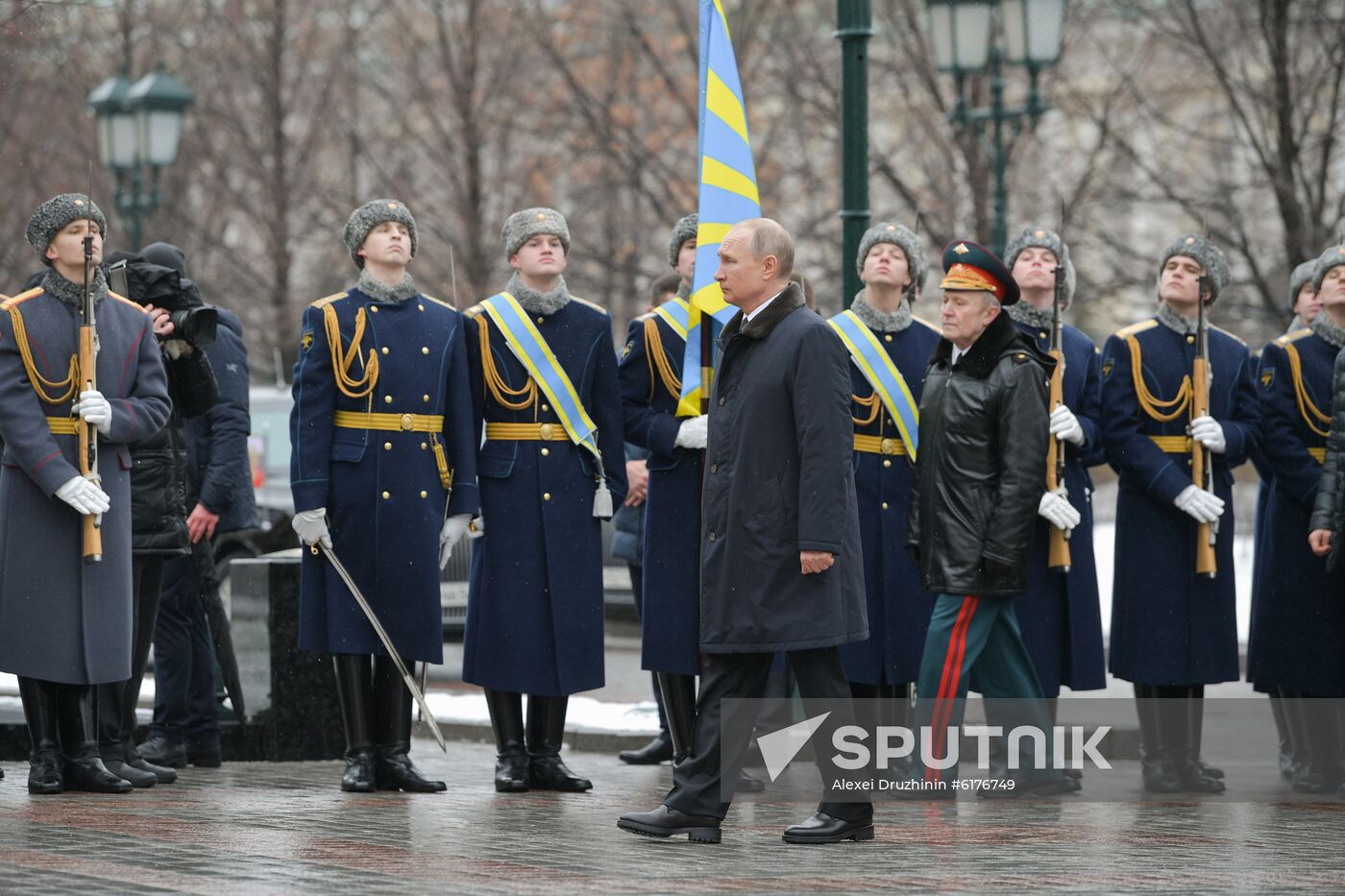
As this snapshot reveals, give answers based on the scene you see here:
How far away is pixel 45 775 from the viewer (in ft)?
30.9

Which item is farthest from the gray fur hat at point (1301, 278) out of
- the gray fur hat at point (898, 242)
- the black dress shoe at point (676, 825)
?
the black dress shoe at point (676, 825)

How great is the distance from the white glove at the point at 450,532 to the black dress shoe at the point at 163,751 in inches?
70.1

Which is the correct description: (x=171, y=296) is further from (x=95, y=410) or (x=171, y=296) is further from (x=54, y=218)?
(x=95, y=410)

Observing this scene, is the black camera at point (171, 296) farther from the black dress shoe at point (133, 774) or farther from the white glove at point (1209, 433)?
the white glove at point (1209, 433)

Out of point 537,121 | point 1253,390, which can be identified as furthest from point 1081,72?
point 1253,390

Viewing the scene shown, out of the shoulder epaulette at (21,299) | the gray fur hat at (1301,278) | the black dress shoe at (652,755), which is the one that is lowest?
the black dress shoe at (652,755)

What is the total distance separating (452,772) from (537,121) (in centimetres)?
1483

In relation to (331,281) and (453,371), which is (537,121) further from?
(453,371)

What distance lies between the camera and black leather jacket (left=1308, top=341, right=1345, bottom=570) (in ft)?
33.9

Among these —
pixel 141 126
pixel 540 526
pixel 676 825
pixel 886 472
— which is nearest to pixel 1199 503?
pixel 886 472

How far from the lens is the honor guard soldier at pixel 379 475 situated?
32.4 feet

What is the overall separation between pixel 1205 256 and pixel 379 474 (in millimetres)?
3865

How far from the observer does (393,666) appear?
10023 mm

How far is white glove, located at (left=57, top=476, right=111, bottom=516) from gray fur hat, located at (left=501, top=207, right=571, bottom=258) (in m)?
2.06
